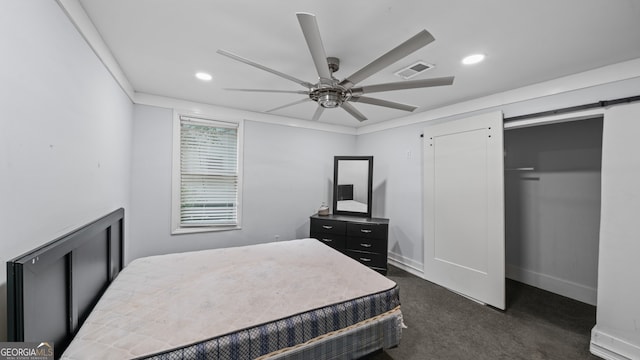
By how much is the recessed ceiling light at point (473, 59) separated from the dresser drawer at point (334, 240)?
2685mm

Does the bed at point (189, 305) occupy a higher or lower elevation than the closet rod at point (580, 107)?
lower

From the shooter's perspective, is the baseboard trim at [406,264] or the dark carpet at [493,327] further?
the baseboard trim at [406,264]

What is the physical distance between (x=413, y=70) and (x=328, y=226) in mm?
2477

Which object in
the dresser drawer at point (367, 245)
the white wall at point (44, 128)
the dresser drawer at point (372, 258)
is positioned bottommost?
the dresser drawer at point (372, 258)

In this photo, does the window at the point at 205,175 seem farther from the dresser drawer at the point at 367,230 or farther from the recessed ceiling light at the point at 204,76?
the dresser drawer at the point at 367,230

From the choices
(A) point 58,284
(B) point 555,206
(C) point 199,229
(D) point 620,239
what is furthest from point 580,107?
(C) point 199,229

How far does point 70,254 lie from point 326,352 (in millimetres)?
1492

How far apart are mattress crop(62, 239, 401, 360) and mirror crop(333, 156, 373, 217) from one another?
73.4 inches

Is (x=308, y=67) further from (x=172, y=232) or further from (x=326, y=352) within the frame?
(x=172, y=232)

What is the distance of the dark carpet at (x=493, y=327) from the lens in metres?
1.91

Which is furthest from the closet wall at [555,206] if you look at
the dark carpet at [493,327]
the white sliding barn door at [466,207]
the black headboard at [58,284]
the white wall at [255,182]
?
the black headboard at [58,284]

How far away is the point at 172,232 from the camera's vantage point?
3062 mm

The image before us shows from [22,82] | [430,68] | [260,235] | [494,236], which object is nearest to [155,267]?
[22,82]

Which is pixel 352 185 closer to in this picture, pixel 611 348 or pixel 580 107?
pixel 580 107
